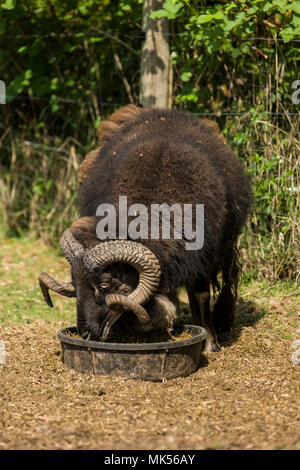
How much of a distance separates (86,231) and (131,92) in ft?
13.4

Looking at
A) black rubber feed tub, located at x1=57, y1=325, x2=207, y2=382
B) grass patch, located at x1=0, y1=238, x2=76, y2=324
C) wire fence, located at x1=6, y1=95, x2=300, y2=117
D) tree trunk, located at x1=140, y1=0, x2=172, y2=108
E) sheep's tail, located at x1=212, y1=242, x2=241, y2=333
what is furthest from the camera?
tree trunk, located at x1=140, y1=0, x2=172, y2=108

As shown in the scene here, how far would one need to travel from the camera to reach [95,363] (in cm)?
450

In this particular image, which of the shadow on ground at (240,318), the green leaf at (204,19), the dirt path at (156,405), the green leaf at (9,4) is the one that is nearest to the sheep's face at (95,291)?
the dirt path at (156,405)

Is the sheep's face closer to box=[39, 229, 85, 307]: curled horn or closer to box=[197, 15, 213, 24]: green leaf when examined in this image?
box=[39, 229, 85, 307]: curled horn

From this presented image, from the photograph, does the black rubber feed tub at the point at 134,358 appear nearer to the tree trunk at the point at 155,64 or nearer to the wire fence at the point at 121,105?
the wire fence at the point at 121,105

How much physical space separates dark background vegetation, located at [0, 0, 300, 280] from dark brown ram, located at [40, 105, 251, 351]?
1155 millimetres

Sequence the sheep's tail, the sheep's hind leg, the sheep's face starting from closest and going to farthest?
the sheep's face < the sheep's hind leg < the sheep's tail

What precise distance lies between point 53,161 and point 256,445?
6.53 metres

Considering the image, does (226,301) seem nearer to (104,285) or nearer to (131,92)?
(104,285)

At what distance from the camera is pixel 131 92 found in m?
8.36

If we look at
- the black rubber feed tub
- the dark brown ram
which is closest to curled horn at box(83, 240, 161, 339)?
the dark brown ram

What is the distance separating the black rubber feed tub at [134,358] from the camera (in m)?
4.39

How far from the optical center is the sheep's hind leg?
5.53 m
